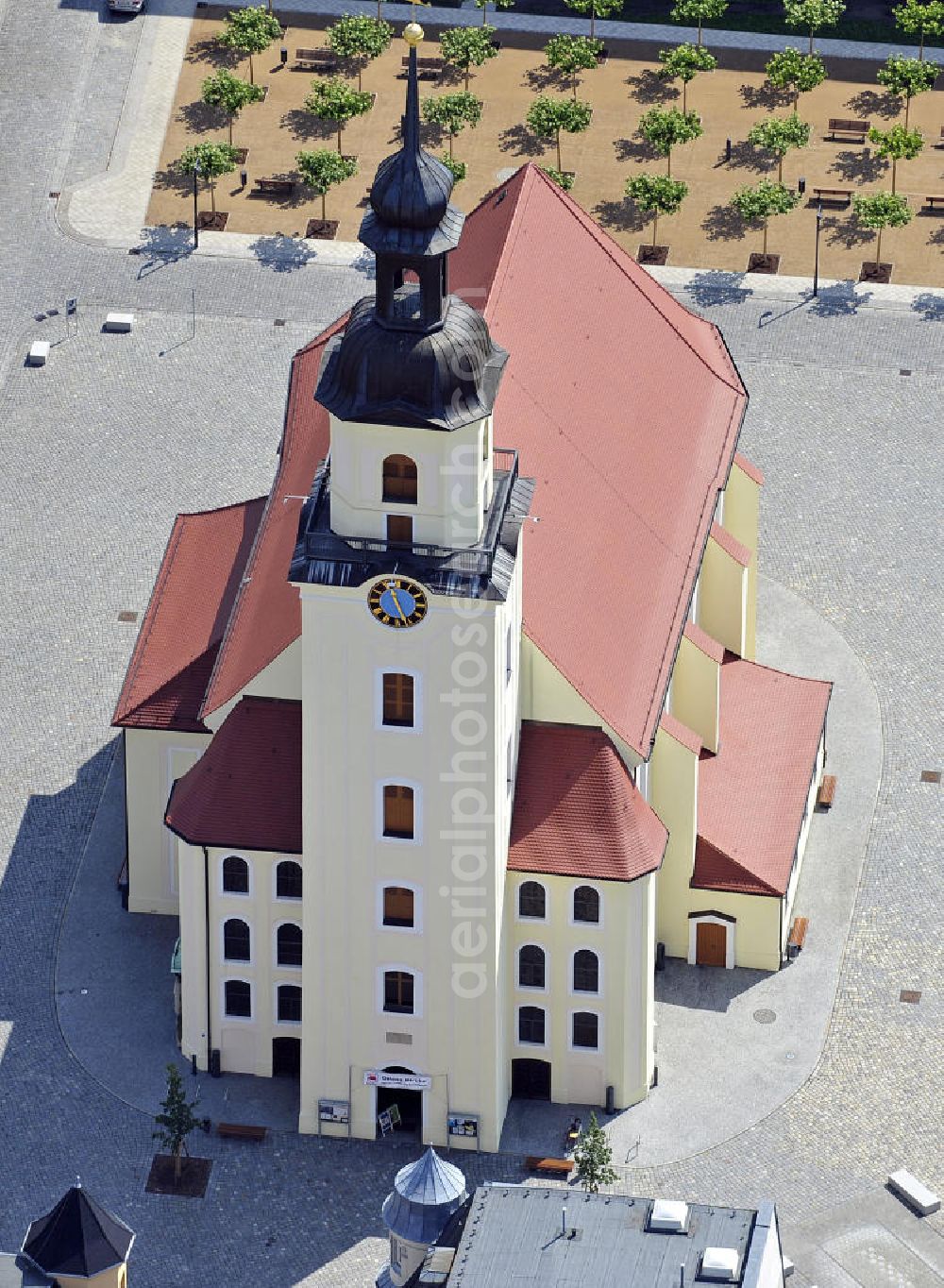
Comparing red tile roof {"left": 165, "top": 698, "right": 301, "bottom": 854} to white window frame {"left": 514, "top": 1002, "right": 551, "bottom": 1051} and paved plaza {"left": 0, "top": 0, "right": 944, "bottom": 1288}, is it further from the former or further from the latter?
paved plaza {"left": 0, "top": 0, "right": 944, "bottom": 1288}

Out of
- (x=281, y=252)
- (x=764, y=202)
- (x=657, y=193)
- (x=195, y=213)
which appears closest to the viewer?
(x=764, y=202)

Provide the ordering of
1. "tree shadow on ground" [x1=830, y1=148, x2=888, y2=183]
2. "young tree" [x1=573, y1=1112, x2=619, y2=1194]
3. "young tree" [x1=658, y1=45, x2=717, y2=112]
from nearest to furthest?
"young tree" [x1=573, y1=1112, x2=619, y2=1194] < "tree shadow on ground" [x1=830, y1=148, x2=888, y2=183] < "young tree" [x1=658, y1=45, x2=717, y2=112]

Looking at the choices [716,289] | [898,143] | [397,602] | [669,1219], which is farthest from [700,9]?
[669,1219]

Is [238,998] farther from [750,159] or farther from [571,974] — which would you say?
[750,159]

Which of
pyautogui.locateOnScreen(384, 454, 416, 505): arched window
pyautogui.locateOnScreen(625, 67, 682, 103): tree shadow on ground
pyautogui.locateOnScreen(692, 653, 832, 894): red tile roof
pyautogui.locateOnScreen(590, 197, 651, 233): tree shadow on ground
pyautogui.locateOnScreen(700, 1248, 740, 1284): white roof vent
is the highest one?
pyautogui.locateOnScreen(384, 454, 416, 505): arched window

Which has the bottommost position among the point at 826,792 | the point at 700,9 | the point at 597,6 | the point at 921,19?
the point at 826,792

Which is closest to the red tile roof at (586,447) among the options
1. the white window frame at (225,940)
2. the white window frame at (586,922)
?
the white window frame at (586,922)

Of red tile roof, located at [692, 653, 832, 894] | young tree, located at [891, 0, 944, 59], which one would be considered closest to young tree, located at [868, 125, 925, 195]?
young tree, located at [891, 0, 944, 59]
